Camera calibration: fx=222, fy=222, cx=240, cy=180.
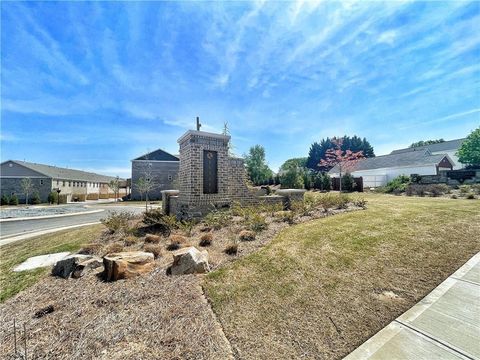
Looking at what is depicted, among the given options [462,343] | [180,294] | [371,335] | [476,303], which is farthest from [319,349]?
[476,303]

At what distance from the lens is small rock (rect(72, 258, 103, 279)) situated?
16.0ft

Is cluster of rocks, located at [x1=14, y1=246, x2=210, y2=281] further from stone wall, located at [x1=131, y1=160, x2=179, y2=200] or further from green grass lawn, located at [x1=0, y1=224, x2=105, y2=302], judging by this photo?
stone wall, located at [x1=131, y1=160, x2=179, y2=200]

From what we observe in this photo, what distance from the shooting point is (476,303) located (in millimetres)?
3320

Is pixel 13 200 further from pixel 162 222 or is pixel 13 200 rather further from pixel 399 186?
pixel 399 186

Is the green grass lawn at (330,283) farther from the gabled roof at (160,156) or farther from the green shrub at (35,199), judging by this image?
the green shrub at (35,199)

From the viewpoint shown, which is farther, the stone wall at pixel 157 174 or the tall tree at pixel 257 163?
the tall tree at pixel 257 163

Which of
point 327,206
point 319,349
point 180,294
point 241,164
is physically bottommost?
point 319,349

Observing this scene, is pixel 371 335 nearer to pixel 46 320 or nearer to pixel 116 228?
pixel 46 320

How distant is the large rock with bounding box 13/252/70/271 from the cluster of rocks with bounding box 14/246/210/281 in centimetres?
120

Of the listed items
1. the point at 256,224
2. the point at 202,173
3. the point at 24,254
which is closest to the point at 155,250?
the point at 256,224

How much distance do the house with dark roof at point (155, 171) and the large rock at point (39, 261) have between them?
2689cm

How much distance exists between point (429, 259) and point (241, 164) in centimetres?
699

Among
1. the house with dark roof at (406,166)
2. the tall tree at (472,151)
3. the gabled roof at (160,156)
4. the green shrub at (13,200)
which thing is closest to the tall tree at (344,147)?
the house with dark roof at (406,166)

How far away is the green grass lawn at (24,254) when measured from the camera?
4941mm
